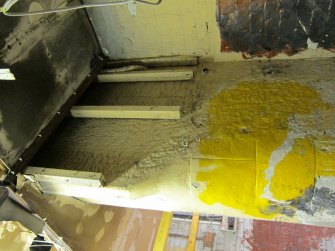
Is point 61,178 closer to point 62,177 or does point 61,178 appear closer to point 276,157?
point 62,177

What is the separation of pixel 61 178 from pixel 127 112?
1.69ft

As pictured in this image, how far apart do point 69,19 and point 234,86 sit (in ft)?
3.54

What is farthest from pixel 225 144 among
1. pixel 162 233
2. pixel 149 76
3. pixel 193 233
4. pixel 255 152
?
pixel 193 233

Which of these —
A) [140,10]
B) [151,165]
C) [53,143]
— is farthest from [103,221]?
[140,10]

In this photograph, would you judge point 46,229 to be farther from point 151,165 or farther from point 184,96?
point 184,96

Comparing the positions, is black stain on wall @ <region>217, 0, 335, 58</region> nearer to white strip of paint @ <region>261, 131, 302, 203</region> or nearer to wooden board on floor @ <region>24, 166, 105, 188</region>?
white strip of paint @ <region>261, 131, 302, 203</region>

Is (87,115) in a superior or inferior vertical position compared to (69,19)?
inferior

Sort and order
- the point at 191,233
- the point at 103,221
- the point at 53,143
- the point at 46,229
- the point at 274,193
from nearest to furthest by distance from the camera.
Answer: the point at 274,193, the point at 46,229, the point at 53,143, the point at 103,221, the point at 191,233

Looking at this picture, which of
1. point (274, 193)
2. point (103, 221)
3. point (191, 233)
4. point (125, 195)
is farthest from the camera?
point (191, 233)

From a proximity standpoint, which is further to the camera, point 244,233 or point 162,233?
point 244,233

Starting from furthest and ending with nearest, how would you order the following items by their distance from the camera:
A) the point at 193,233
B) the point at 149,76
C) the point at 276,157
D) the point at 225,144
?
the point at 193,233
the point at 149,76
the point at 225,144
the point at 276,157

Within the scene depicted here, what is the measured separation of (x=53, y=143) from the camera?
5.29 ft

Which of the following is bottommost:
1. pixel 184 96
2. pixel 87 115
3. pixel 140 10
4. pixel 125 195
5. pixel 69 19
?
pixel 125 195

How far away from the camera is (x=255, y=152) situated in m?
1.22
